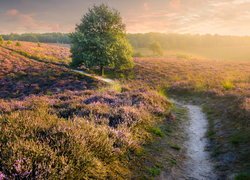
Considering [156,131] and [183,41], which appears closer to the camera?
[156,131]

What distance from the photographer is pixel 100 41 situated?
41.6 m

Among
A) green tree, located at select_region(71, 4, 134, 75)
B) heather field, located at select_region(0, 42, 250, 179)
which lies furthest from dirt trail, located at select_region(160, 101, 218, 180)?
green tree, located at select_region(71, 4, 134, 75)

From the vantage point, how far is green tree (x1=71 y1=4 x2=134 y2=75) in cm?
4206

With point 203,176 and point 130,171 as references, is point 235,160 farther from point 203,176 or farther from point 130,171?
point 130,171

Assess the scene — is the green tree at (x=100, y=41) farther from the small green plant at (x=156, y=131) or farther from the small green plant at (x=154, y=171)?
the small green plant at (x=154, y=171)

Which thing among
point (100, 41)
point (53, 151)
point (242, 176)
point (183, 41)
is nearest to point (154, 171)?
point (242, 176)

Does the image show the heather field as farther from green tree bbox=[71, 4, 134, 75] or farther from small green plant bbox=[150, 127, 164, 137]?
green tree bbox=[71, 4, 134, 75]

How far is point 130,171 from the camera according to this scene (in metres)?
8.29

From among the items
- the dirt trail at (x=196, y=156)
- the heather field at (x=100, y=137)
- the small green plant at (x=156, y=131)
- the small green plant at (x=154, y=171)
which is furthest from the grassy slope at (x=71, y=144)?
the dirt trail at (x=196, y=156)

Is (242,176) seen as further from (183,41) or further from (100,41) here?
(183,41)

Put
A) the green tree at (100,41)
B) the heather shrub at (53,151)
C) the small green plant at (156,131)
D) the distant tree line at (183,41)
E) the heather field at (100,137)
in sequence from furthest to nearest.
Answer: the distant tree line at (183,41), the green tree at (100,41), the small green plant at (156,131), the heather field at (100,137), the heather shrub at (53,151)

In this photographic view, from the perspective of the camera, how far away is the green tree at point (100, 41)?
138 ft

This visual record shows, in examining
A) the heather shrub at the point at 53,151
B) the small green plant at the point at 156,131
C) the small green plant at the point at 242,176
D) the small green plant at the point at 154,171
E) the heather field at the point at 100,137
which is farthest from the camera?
the small green plant at the point at 156,131

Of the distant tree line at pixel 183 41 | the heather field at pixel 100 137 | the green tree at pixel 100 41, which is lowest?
the heather field at pixel 100 137
